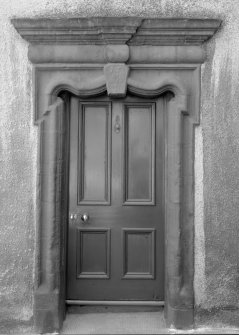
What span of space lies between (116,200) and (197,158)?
0.97m

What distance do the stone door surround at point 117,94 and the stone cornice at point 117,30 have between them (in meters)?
0.01

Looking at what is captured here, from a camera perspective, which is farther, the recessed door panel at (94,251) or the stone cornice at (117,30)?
the recessed door panel at (94,251)

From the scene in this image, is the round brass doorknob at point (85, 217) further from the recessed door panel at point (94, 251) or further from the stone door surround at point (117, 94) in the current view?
the stone door surround at point (117, 94)

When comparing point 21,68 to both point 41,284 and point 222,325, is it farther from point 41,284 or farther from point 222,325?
point 222,325

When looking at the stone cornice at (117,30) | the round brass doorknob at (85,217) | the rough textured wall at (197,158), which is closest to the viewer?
the stone cornice at (117,30)

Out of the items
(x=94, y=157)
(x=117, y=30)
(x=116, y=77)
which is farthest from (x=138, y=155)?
(x=117, y=30)

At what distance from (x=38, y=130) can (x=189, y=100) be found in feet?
5.15

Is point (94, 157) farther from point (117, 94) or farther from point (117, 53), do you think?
point (117, 53)

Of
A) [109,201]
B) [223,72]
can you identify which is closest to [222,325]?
[109,201]

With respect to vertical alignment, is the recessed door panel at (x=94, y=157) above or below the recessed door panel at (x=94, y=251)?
above

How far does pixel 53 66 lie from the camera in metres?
4.34

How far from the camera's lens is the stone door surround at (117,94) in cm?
427

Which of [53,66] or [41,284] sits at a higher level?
[53,66]

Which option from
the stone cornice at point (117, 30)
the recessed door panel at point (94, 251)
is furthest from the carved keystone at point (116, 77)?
the recessed door panel at point (94, 251)
